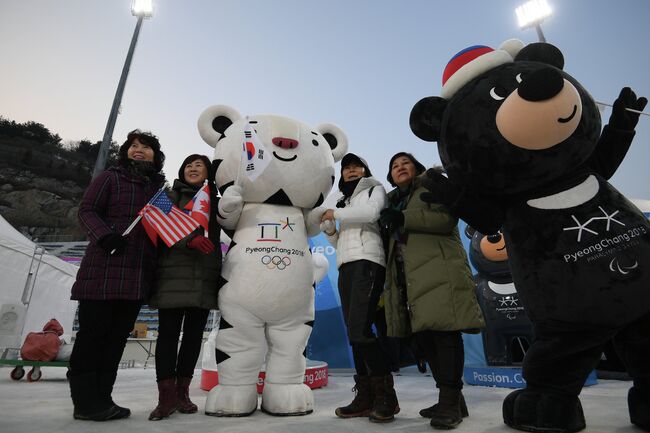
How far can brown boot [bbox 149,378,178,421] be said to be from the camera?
81.7 inches

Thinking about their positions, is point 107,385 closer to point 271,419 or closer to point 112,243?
point 112,243

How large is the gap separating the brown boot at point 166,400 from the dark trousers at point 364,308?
982 millimetres

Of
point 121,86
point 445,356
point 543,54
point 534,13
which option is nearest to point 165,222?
point 445,356

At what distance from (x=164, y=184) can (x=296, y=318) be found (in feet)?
3.74

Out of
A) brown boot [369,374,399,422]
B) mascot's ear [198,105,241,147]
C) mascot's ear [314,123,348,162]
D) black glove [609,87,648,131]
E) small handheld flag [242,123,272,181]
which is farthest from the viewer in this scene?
mascot's ear [314,123,348,162]

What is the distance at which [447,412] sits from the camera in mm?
1854

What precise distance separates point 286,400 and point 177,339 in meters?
0.69

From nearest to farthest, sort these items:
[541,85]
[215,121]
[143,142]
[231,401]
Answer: [541,85]
[231,401]
[143,142]
[215,121]

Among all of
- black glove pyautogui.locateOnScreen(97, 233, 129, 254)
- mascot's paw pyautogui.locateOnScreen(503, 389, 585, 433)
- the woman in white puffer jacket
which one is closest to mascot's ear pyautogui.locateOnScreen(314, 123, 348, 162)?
the woman in white puffer jacket

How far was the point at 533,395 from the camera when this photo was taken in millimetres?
1676

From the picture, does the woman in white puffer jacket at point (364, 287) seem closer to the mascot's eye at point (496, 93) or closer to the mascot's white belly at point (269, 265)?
the mascot's white belly at point (269, 265)

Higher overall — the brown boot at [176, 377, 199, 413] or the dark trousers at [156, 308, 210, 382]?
the dark trousers at [156, 308, 210, 382]

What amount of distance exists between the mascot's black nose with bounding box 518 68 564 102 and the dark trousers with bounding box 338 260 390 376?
3.83 ft

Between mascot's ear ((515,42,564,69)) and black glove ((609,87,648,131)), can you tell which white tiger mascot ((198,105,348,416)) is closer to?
mascot's ear ((515,42,564,69))
